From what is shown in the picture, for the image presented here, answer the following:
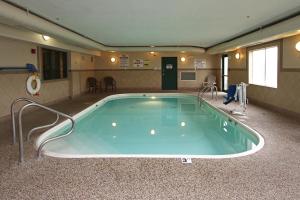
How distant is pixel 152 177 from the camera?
3.13 metres

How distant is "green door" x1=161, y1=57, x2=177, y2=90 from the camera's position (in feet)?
50.7

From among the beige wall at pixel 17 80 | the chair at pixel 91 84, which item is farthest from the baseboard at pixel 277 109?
the chair at pixel 91 84

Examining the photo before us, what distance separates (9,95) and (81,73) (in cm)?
612

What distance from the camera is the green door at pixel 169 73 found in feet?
50.7

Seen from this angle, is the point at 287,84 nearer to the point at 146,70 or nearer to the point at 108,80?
the point at 146,70

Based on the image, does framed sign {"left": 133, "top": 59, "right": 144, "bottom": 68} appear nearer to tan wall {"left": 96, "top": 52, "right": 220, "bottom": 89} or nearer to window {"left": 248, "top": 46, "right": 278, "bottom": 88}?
tan wall {"left": 96, "top": 52, "right": 220, "bottom": 89}

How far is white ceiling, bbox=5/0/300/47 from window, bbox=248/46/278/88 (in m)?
1.55

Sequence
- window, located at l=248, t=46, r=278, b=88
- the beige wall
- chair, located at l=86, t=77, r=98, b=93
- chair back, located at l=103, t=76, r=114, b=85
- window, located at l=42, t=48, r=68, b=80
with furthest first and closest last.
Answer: chair back, located at l=103, t=76, r=114, b=85
chair, located at l=86, t=77, r=98, b=93
window, located at l=42, t=48, r=68, b=80
window, located at l=248, t=46, r=278, b=88
the beige wall

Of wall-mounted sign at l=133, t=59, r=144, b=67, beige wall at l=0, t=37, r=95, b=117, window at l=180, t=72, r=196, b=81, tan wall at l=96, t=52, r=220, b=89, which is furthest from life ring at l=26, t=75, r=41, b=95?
window at l=180, t=72, r=196, b=81

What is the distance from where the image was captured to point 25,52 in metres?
7.79

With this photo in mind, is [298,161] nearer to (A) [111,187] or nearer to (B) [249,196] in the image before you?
(B) [249,196]

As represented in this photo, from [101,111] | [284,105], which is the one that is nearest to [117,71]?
[101,111]

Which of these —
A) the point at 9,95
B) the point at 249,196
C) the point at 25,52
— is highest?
the point at 25,52

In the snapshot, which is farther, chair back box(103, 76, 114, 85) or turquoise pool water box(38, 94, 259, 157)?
chair back box(103, 76, 114, 85)
